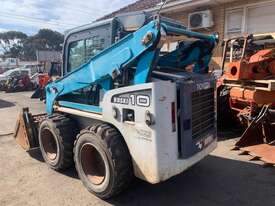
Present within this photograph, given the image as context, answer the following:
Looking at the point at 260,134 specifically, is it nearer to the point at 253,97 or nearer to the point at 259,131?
the point at 259,131

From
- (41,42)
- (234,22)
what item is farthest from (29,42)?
(234,22)

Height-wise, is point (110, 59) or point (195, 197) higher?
point (110, 59)

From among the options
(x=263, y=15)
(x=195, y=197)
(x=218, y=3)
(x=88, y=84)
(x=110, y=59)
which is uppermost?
(x=218, y=3)

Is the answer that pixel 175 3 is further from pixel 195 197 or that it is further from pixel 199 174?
Result: pixel 195 197

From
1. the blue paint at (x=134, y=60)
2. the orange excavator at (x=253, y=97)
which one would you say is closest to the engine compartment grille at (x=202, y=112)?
the blue paint at (x=134, y=60)

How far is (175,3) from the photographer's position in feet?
37.1

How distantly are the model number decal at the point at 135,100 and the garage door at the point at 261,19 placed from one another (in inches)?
292

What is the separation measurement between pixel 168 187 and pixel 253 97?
304 centimetres

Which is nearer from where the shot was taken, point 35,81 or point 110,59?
point 110,59

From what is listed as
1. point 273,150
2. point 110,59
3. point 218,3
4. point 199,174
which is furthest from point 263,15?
point 110,59

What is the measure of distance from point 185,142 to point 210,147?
0.92 meters

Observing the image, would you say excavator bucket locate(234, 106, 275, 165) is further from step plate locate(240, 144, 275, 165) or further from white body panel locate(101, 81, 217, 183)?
white body panel locate(101, 81, 217, 183)

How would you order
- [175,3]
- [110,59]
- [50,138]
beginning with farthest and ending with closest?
[175,3] → [50,138] → [110,59]

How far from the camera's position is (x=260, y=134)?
6.33 meters
